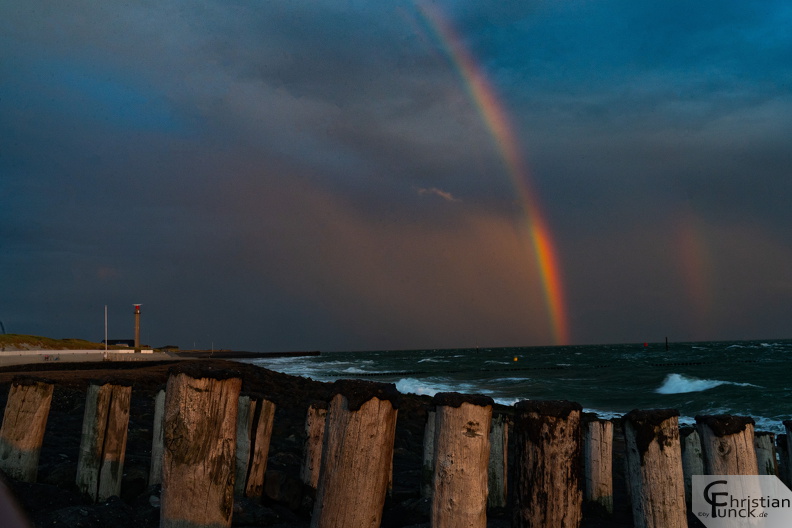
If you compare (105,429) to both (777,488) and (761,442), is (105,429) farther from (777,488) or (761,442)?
(761,442)

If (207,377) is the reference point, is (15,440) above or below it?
below

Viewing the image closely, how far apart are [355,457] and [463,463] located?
598 mm

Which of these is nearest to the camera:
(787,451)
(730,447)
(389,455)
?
(389,455)

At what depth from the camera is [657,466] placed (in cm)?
401

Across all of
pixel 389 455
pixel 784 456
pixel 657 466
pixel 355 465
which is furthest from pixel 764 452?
pixel 355 465

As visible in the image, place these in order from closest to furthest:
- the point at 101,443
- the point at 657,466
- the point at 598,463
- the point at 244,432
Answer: the point at 657,466 < the point at 101,443 < the point at 244,432 < the point at 598,463

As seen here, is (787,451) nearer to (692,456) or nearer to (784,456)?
(784,456)

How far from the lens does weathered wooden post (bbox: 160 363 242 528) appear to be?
11.7ft

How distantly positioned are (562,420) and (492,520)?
104 inches

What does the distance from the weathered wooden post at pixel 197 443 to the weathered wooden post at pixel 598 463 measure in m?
3.72

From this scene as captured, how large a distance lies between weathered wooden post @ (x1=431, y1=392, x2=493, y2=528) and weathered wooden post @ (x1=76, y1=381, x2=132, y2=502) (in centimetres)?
331

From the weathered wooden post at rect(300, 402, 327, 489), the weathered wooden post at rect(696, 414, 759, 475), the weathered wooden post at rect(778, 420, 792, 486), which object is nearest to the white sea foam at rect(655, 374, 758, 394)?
the weathered wooden post at rect(778, 420, 792, 486)

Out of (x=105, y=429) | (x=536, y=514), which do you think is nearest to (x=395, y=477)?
(x=105, y=429)

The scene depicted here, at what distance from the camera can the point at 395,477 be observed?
852cm
